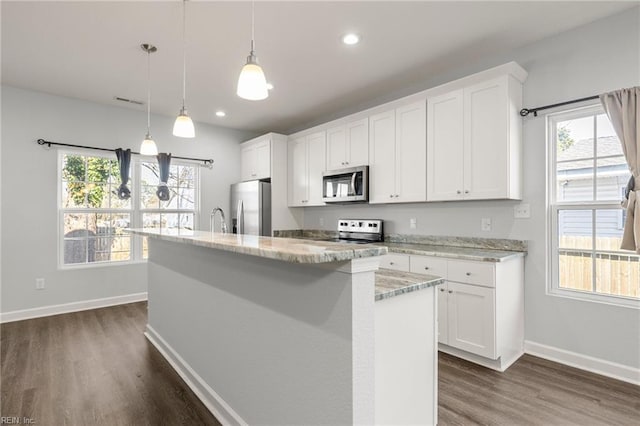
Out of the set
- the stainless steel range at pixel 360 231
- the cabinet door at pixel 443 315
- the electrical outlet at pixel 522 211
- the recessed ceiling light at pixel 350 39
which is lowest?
the cabinet door at pixel 443 315

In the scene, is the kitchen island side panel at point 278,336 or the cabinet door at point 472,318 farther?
the cabinet door at point 472,318

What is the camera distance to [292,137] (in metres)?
4.96

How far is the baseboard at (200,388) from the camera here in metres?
1.87

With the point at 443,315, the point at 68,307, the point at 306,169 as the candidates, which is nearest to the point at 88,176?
the point at 68,307

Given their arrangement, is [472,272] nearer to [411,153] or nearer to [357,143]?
[411,153]

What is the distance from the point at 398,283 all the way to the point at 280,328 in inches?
23.1

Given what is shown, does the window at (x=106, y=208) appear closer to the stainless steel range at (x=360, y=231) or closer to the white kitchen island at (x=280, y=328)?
the stainless steel range at (x=360, y=231)

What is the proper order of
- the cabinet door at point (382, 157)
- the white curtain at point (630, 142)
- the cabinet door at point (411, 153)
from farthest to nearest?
the cabinet door at point (382, 157), the cabinet door at point (411, 153), the white curtain at point (630, 142)

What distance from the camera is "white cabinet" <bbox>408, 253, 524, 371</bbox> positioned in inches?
98.7

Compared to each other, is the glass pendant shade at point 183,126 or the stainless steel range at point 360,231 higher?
the glass pendant shade at point 183,126

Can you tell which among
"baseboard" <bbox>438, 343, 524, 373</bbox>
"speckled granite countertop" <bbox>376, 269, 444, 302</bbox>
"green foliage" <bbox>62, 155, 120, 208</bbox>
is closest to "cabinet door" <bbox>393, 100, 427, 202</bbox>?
"baseboard" <bbox>438, 343, 524, 373</bbox>

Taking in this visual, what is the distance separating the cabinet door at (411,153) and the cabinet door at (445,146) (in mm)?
57

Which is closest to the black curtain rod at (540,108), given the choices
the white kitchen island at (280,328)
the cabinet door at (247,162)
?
the white kitchen island at (280,328)

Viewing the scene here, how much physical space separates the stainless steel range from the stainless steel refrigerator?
1.10 meters
